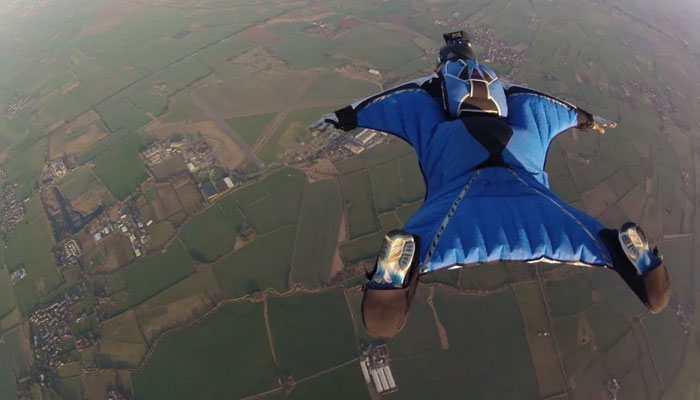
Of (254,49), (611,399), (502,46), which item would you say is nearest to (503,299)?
(611,399)

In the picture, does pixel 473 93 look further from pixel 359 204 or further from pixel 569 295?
pixel 569 295

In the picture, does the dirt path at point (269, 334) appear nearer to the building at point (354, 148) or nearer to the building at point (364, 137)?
the building at point (354, 148)

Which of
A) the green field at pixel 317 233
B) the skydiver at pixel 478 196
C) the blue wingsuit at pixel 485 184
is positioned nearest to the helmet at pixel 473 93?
the skydiver at pixel 478 196

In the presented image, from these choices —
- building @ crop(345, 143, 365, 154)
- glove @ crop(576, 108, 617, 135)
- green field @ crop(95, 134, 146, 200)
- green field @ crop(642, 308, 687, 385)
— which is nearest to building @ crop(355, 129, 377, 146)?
building @ crop(345, 143, 365, 154)

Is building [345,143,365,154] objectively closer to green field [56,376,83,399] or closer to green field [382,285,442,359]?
green field [382,285,442,359]

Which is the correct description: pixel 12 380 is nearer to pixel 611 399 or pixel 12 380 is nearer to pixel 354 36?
pixel 611 399

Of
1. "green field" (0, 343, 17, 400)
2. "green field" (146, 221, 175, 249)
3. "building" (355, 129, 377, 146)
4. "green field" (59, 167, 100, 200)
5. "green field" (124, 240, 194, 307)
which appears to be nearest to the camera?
"green field" (0, 343, 17, 400)

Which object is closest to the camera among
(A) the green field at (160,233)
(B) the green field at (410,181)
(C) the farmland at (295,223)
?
Answer: (C) the farmland at (295,223)
